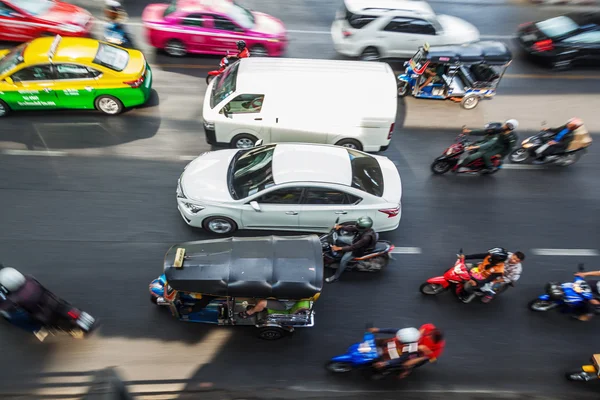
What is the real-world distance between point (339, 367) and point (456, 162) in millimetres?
5764

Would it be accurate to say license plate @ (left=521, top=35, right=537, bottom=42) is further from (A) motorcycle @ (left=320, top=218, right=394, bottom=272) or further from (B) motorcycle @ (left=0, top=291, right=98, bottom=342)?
(B) motorcycle @ (left=0, top=291, right=98, bottom=342)

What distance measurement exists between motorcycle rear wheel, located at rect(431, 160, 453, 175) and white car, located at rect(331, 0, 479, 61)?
15.4 feet

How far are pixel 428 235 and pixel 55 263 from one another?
734 cm

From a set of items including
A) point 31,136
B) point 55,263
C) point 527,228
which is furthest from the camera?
point 31,136

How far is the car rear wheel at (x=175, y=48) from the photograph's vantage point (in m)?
13.2

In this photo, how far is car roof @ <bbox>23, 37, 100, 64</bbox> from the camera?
10.4 metres

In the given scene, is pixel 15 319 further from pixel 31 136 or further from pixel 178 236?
pixel 31 136

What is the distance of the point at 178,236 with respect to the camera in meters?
8.93

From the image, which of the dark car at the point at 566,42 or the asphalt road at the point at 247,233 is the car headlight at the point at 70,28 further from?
the dark car at the point at 566,42

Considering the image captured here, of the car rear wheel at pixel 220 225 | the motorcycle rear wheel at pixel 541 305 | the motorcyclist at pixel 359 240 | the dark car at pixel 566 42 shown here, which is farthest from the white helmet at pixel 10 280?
the dark car at pixel 566 42

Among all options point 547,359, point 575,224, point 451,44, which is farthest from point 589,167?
point 547,359

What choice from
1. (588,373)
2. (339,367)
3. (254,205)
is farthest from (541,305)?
(254,205)

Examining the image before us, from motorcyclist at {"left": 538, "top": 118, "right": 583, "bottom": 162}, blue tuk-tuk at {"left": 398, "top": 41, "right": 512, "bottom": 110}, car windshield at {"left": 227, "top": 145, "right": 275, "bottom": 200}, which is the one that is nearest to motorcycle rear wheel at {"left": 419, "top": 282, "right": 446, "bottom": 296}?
car windshield at {"left": 227, "top": 145, "right": 275, "bottom": 200}

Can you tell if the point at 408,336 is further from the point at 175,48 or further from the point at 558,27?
the point at 558,27
